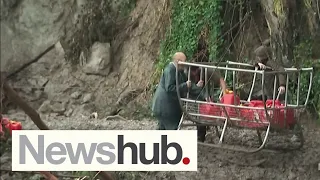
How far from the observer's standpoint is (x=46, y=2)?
10883 millimetres

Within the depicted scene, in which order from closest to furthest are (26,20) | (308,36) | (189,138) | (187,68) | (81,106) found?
(189,138) → (187,68) → (308,36) → (81,106) → (26,20)

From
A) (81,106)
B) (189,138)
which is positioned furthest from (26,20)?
(189,138)

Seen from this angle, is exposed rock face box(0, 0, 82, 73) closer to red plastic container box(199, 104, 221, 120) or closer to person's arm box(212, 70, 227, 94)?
person's arm box(212, 70, 227, 94)

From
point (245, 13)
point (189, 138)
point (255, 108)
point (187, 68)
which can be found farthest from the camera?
point (245, 13)

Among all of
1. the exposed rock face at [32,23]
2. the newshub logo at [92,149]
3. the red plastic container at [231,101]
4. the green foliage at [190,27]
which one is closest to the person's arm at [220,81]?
the red plastic container at [231,101]

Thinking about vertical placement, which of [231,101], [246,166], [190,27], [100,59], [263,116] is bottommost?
[246,166]

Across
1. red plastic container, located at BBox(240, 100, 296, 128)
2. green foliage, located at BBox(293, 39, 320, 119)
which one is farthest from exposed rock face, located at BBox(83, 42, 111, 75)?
red plastic container, located at BBox(240, 100, 296, 128)

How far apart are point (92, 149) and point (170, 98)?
2.26 metres

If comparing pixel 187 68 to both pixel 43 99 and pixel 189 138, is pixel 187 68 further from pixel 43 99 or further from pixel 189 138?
pixel 43 99

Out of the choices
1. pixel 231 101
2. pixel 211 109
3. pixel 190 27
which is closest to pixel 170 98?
pixel 211 109

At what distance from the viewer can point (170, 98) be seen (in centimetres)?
607

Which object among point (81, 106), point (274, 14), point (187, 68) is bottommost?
point (81, 106)

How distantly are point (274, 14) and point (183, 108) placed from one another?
240cm

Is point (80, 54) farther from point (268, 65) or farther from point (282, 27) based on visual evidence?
point (268, 65)
